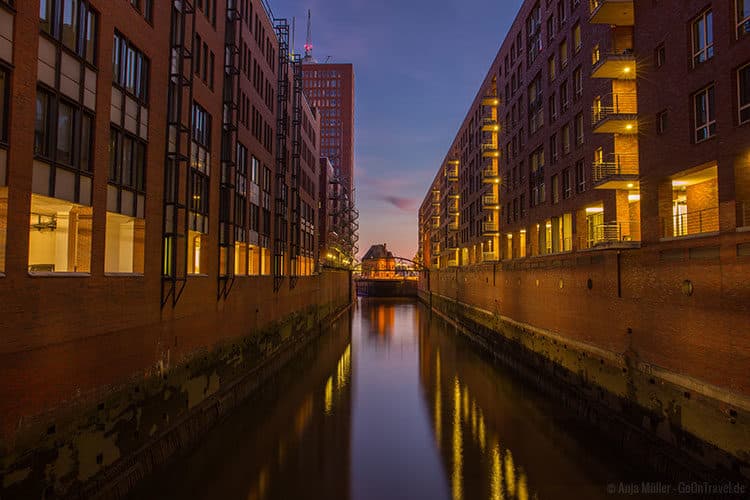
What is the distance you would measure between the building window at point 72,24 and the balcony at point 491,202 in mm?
31913

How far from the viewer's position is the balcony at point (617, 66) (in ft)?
56.1

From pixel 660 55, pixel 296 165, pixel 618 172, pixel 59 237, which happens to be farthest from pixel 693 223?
pixel 296 165

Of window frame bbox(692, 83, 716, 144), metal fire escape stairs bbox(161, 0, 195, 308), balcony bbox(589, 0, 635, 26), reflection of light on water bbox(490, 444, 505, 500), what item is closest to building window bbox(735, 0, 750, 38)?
window frame bbox(692, 83, 716, 144)

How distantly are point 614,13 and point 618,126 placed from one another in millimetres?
4005

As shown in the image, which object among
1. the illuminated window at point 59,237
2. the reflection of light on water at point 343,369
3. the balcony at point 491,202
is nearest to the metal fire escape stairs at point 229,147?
the reflection of light on water at point 343,369

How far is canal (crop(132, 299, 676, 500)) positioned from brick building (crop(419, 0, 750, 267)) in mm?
6721

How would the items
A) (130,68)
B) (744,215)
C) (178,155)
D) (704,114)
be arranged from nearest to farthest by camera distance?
(744,215) → (130,68) → (704,114) → (178,155)

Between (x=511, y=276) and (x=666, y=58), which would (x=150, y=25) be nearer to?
(x=666, y=58)

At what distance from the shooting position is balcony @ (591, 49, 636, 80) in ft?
56.1

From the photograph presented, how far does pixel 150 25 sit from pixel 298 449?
42.4 feet

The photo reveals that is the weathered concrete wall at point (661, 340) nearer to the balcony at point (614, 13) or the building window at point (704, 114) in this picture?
the building window at point (704, 114)

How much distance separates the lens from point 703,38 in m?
13.3

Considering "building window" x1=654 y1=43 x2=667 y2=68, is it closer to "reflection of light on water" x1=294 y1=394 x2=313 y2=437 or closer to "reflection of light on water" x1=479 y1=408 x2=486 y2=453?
"reflection of light on water" x1=479 y1=408 x2=486 y2=453

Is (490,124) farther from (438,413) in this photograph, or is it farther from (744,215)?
(744,215)
